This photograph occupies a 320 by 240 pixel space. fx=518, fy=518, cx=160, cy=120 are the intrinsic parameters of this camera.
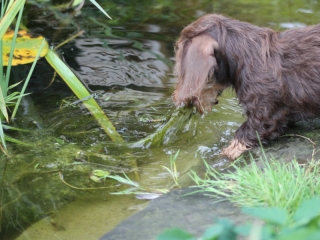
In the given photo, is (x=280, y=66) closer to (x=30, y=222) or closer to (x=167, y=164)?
(x=167, y=164)

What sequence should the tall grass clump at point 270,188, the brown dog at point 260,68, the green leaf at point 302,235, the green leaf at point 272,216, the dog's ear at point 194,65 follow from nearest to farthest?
the green leaf at point 302,235 < the green leaf at point 272,216 < the tall grass clump at point 270,188 < the dog's ear at point 194,65 < the brown dog at point 260,68

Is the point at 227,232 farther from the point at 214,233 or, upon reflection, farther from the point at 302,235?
the point at 302,235

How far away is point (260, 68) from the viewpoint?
3766mm

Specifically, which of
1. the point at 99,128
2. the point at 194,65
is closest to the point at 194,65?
the point at 194,65

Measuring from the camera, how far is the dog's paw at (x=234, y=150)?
386 centimetres

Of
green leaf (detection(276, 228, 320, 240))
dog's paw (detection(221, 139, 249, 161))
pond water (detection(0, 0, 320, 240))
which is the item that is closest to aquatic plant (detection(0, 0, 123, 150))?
pond water (detection(0, 0, 320, 240))

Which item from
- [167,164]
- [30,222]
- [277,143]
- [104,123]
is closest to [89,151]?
[104,123]

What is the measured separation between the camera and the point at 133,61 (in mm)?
6039

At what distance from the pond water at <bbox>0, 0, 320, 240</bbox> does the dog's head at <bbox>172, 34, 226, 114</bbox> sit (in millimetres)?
592

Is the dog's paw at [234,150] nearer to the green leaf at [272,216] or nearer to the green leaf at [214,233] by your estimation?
the green leaf at [272,216]

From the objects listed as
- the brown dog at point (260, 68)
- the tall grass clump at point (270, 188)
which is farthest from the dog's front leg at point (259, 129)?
the tall grass clump at point (270, 188)

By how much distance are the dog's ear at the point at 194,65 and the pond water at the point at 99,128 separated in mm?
600

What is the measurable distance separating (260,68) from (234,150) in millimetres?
640

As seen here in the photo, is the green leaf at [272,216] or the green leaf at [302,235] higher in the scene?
the green leaf at [302,235]
